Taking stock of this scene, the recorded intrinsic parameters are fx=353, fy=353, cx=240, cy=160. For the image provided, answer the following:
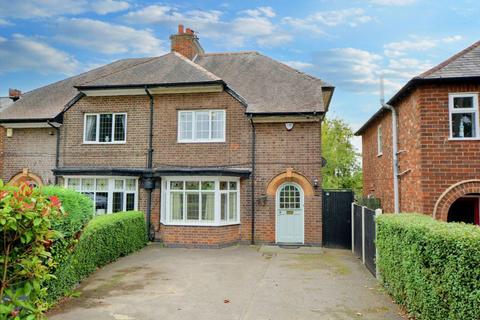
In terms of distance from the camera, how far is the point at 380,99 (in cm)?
1235

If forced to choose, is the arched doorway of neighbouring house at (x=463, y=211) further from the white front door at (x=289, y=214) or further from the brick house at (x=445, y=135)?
the white front door at (x=289, y=214)

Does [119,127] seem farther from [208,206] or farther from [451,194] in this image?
[451,194]

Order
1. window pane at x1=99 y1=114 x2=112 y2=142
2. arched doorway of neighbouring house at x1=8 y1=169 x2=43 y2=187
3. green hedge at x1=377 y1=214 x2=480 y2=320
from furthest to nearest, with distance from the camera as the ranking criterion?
1. arched doorway of neighbouring house at x1=8 y1=169 x2=43 y2=187
2. window pane at x1=99 y1=114 x2=112 y2=142
3. green hedge at x1=377 y1=214 x2=480 y2=320

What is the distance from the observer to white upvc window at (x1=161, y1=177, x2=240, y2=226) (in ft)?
43.5

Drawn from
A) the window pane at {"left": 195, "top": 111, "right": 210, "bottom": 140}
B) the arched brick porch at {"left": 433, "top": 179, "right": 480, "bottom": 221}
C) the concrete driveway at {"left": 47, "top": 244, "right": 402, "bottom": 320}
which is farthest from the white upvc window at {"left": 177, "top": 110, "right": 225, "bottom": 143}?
the arched brick porch at {"left": 433, "top": 179, "right": 480, "bottom": 221}

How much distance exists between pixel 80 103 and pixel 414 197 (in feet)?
44.2

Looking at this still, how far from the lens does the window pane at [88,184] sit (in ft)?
46.5

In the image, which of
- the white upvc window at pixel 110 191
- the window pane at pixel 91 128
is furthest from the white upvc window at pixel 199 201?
the window pane at pixel 91 128

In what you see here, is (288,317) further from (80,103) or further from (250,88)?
(80,103)

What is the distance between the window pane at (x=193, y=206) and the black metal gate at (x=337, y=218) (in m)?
4.93

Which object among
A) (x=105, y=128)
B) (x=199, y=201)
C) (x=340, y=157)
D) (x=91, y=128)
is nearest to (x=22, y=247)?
(x=199, y=201)

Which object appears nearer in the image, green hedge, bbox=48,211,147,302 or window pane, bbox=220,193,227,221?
green hedge, bbox=48,211,147,302

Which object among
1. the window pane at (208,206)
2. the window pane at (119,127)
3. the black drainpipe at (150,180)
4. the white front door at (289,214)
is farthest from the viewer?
the window pane at (119,127)

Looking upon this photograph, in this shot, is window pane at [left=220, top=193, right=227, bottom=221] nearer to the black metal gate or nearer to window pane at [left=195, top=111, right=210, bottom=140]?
window pane at [left=195, top=111, right=210, bottom=140]
